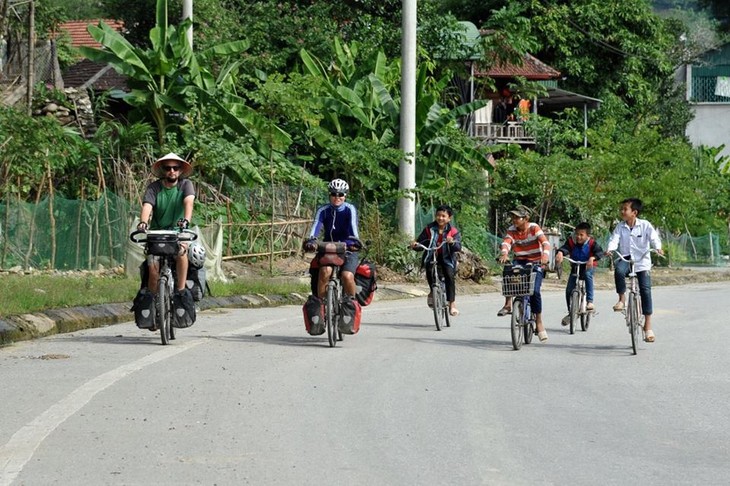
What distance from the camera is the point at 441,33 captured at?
3891cm

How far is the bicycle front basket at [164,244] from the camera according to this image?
13.6 metres

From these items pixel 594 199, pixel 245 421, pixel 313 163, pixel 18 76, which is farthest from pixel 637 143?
pixel 245 421

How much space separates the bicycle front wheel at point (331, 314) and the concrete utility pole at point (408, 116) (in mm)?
11972

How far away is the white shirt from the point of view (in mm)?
15281

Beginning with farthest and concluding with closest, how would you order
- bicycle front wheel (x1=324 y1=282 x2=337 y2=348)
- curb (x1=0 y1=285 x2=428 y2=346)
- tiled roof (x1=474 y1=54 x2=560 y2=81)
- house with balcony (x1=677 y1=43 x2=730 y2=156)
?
house with balcony (x1=677 y1=43 x2=730 y2=156)
tiled roof (x1=474 y1=54 x2=560 y2=81)
curb (x1=0 y1=285 x2=428 y2=346)
bicycle front wheel (x1=324 y1=282 x2=337 y2=348)

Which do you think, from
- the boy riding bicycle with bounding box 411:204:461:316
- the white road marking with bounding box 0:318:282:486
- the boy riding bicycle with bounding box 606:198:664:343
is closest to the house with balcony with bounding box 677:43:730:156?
the boy riding bicycle with bounding box 411:204:461:316

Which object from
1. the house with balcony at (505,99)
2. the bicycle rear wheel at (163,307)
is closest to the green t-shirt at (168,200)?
the bicycle rear wheel at (163,307)

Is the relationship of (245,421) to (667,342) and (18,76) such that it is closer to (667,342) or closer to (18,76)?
(667,342)

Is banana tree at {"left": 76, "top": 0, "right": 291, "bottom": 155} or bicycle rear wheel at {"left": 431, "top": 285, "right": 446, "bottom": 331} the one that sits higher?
banana tree at {"left": 76, "top": 0, "right": 291, "bottom": 155}

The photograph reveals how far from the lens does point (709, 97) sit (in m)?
72.0

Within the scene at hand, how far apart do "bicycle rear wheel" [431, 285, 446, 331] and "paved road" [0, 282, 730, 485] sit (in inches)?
44.7

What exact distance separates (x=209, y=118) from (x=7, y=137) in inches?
235

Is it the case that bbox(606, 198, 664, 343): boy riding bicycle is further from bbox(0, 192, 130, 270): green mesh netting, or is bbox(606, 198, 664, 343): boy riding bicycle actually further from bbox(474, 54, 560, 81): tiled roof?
bbox(474, 54, 560, 81): tiled roof

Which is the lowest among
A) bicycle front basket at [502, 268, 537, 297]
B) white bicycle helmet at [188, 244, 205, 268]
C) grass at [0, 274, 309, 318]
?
grass at [0, 274, 309, 318]
